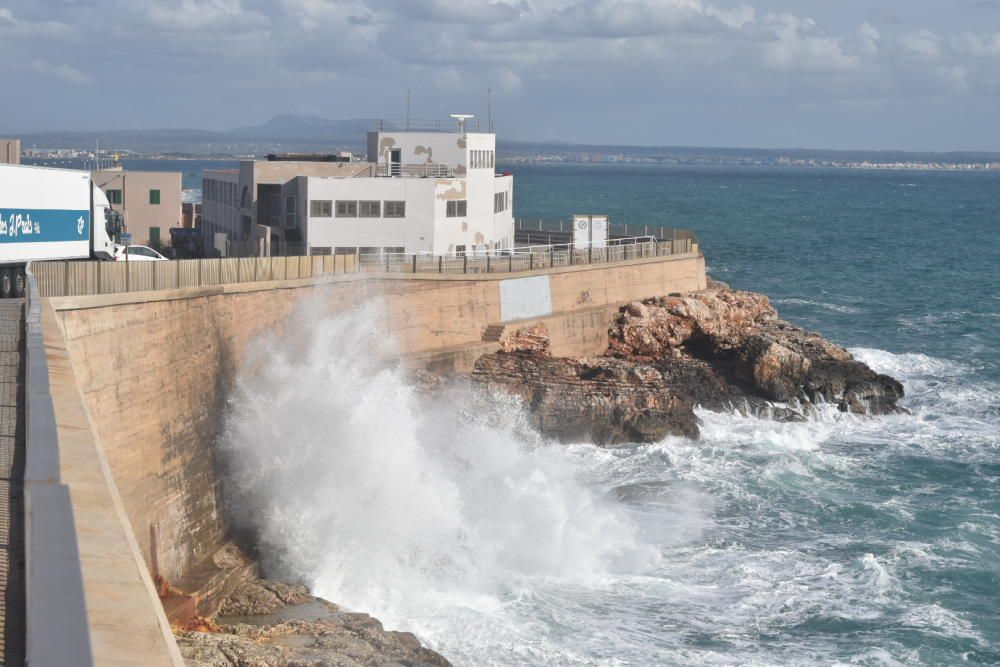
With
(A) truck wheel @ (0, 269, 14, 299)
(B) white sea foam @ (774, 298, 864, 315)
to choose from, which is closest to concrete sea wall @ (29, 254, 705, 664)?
(A) truck wheel @ (0, 269, 14, 299)

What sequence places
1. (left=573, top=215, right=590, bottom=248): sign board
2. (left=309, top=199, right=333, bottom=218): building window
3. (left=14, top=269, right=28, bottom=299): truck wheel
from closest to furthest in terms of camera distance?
(left=14, top=269, right=28, bottom=299): truck wheel, (left=309, top=199, right=333, bottom=218): building window, (left=573, top=215, right=590, bottom=248): sign board

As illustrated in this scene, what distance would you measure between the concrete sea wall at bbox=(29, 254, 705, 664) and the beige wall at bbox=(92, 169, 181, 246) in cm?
2418

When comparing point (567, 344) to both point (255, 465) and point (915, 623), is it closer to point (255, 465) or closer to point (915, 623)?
point (255, 465)

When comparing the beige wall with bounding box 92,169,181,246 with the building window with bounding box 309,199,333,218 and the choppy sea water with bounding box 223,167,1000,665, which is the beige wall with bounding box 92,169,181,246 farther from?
the choppy sea water with bounding box 223,167,1000,665

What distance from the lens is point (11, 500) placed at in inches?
387

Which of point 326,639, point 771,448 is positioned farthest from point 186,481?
point 771,448

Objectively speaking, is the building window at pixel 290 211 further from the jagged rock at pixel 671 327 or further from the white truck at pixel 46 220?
the white truck at pixel 46 220

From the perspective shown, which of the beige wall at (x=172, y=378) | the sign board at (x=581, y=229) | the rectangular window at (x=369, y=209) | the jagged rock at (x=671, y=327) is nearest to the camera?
the beige wall at (x=172, y=378)

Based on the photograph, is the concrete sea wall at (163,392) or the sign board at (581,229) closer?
the concrete sea wall at (163,392)

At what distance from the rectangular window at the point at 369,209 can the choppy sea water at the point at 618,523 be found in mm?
8416

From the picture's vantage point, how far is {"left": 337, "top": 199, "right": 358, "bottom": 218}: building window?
43469 millimetres

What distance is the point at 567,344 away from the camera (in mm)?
41594

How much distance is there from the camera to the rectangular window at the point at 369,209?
43719 mm

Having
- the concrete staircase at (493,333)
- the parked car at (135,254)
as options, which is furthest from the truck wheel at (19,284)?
the concrete staircase at (493,333)
